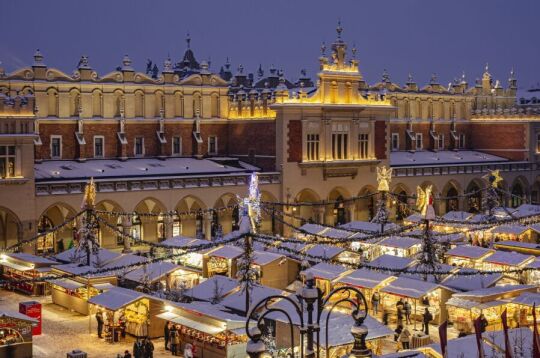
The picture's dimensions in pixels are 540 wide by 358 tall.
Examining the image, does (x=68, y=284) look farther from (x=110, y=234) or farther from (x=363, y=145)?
(x=363, y=145)

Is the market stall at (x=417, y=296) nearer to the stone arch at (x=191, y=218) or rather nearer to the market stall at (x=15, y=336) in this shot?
the market stall at (x=15, y=336)

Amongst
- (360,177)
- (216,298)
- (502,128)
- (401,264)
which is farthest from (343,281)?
(502,128)

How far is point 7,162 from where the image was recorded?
146 ft

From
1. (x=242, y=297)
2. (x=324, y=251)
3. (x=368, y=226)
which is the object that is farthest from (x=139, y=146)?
(x=242, y=297)

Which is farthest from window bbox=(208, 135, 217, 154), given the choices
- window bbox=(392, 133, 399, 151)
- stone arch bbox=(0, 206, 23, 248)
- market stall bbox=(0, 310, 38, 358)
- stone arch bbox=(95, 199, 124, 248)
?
market stall bbox=(0, 310, 38, 358)

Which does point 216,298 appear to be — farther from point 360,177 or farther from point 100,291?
point 360,177

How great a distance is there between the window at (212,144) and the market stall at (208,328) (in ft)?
104

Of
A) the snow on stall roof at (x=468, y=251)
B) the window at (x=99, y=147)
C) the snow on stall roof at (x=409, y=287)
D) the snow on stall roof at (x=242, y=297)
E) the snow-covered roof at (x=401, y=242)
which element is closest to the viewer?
the snow on stall roof at (x=242, y=297)

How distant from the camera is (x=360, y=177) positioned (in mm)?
59312

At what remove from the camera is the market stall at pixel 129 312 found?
3014 cm

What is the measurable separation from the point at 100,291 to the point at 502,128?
Result: 47.4 meters

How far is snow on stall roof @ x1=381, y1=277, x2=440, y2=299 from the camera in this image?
104 ft

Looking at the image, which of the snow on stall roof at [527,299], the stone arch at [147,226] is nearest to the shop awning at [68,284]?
the stone arch at [147,226]

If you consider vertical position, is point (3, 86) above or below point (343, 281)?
above
